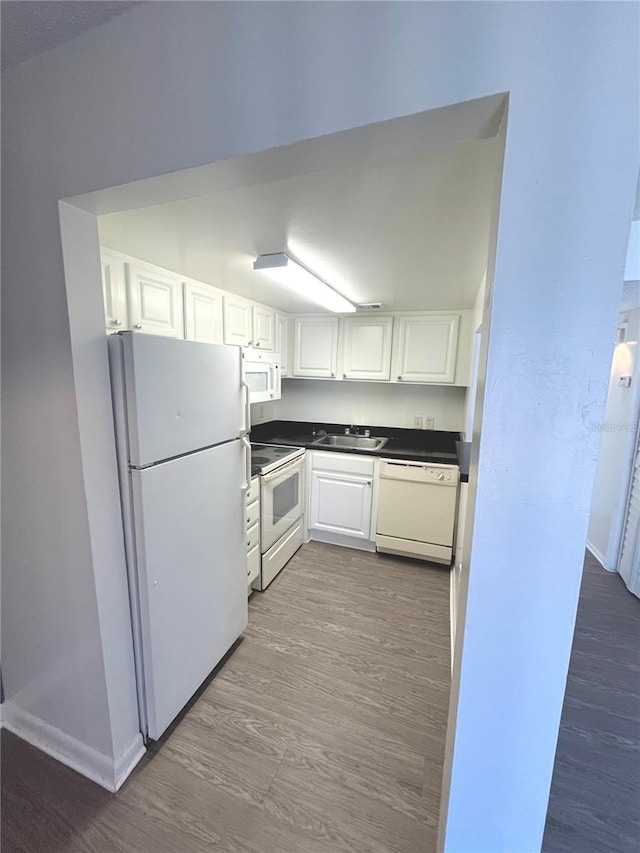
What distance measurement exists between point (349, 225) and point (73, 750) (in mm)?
2405

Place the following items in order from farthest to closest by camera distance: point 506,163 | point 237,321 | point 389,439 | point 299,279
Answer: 1. point 389,439
2. point 237,321
3. point 299,279
4. point 506,163

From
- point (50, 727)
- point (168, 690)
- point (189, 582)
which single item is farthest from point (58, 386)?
point (50, 727)

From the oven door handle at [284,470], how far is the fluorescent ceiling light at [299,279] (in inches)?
51.0

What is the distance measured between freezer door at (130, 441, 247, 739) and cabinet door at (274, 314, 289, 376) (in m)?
1.58

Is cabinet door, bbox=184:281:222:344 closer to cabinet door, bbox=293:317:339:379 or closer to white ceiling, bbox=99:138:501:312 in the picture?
white ceiling, bbox=99:138:501:312

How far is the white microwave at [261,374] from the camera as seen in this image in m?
2.45

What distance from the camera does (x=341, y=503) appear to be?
9.98ft

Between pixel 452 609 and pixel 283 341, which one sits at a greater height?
pixel 283 341

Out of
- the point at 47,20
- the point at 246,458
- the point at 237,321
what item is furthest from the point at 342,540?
the point at 47,20

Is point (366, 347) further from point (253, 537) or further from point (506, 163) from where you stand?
point (506, 163)

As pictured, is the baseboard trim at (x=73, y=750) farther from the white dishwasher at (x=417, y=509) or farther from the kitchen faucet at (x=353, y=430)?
the kitchen faucet at (x=353, y=430)

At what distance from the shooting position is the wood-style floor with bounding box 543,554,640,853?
1.18 meters

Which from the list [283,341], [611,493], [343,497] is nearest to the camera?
[611,493]

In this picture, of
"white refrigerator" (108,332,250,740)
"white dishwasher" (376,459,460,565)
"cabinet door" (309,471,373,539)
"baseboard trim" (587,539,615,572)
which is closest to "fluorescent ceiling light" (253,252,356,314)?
"white refrigerator" (108,332,250,740)
